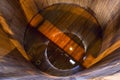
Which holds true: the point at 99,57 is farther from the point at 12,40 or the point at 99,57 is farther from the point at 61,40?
the point at 12,40

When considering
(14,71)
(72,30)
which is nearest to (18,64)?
(14,71)

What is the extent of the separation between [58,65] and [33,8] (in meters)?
0.32

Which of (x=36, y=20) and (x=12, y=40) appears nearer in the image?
(x=12, y=40)

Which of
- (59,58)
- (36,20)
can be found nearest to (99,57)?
(59,58)

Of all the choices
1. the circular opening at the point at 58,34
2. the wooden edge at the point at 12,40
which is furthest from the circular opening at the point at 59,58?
the wooden edge at the point at 12,40

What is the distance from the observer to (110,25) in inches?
44.4

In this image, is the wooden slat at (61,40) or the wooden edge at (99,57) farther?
the wooden slat at (61,40)

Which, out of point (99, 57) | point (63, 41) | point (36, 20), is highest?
point (36, 20)

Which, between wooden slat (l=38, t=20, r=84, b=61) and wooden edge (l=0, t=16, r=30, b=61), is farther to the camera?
wooden slat (l=38, t=20, r=84, b=61)

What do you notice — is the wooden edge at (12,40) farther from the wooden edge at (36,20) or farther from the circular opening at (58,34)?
the wooden edge at (36,20)

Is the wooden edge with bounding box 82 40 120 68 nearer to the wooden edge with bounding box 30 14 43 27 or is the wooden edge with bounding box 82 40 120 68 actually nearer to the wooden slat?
the wooden slat

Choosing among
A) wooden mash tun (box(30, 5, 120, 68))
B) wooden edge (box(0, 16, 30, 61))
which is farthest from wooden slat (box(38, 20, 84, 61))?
wooden edge (box(0, 16, 30, 61))

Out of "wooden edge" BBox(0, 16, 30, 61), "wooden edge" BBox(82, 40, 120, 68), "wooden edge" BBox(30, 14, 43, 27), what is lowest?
"wooden edge" BBox(82, 40, 120, 68)

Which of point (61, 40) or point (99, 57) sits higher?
point (61, 40)
